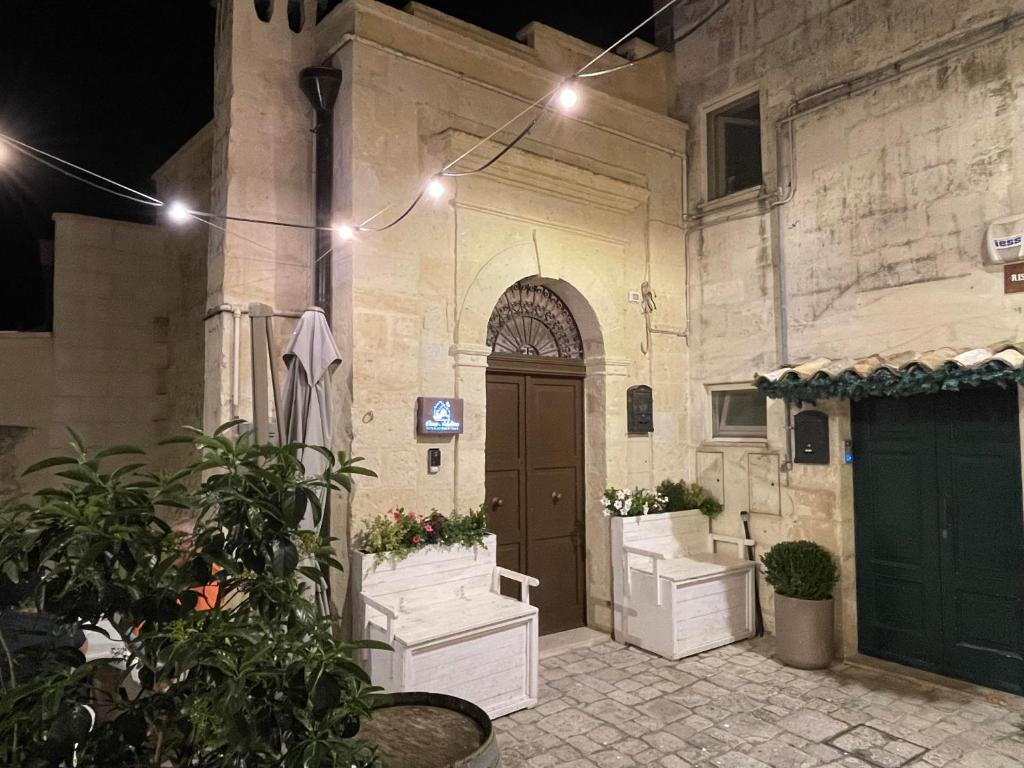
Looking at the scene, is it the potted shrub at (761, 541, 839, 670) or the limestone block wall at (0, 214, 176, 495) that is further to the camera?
the limestone block wall at (0, 214, 176, 495)

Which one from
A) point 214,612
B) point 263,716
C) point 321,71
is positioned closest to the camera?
point 263,716

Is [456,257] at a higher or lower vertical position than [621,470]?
higher

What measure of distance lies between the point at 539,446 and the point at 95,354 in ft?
17.3

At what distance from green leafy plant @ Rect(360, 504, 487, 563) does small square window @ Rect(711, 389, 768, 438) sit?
300 centimetres

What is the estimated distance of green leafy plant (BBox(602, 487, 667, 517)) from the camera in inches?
253

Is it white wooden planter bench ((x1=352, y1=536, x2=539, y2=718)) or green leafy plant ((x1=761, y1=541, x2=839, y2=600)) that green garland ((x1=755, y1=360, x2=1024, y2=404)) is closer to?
green leafy plant ((x1=761, y1=541, x2=839, y2=600))

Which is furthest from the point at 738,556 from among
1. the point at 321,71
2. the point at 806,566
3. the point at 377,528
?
the point at 321,71

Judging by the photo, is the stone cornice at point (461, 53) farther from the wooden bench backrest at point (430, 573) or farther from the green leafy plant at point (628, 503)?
the wooden bench backrest at point (430, 573)

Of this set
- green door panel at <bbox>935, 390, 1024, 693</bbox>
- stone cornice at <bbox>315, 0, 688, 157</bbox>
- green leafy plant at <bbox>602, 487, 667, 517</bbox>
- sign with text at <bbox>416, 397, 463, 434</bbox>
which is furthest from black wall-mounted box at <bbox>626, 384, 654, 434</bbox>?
stone cornice at <bbox>315, 0, 688, 157</bbox>

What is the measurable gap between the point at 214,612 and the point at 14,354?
23.9 ft

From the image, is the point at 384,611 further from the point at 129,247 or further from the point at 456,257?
the point at 129,247

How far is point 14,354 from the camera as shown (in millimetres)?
7398

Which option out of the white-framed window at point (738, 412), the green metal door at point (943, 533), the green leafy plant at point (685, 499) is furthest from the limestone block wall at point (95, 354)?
the green metal door at point (943, 533)

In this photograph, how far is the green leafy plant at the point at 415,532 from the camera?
495 cm
